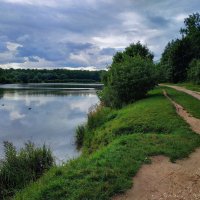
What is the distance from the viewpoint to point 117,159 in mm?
10820

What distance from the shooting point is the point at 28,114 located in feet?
129

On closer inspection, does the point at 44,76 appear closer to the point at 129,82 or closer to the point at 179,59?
the point at 179,59

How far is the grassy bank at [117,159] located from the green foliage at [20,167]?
1.21m

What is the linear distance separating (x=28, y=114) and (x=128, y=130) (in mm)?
→ 23981

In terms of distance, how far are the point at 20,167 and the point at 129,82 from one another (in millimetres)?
17890

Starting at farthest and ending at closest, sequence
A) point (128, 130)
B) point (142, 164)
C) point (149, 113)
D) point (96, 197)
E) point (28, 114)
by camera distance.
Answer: point (28, 114) < point (149, 113) < point (128, 130) < point (142, 164) < point (96, 197)

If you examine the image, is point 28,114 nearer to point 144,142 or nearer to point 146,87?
point 146,87

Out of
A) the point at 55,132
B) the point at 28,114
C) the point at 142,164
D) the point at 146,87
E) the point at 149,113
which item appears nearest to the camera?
the point at 142,164

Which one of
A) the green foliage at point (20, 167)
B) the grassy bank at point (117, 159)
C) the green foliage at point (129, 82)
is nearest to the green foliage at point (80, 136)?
the grassy bank at point (117, 159)

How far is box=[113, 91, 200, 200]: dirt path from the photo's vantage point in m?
8.23

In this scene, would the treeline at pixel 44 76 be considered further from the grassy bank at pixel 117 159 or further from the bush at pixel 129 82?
the grassy bank at pixel 117 159

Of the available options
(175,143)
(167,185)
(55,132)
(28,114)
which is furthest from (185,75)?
(167,185)

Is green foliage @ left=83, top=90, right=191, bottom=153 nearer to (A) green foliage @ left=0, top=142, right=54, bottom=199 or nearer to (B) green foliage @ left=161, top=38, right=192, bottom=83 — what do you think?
(A) green foliage @ left=0, top=142, right=54, bottom=199

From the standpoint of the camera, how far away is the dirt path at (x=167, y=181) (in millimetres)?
8227
